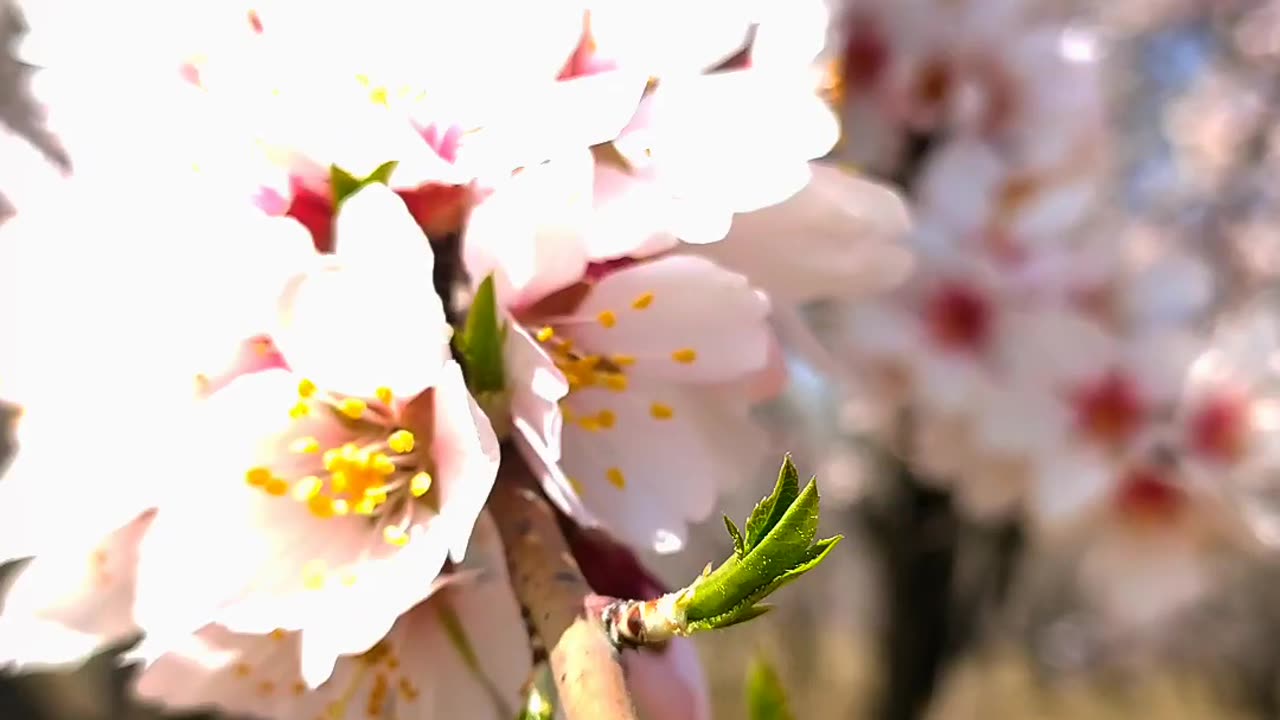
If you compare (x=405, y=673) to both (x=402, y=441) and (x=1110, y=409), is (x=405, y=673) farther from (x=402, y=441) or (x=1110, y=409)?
(x=1110, y=409)

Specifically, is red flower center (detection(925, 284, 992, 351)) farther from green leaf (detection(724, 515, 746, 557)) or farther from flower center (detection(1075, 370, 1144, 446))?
green leaf (detection(724, 515, 746, 557))

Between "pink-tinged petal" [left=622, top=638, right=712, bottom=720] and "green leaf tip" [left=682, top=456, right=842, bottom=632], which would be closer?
"green leaf tip" [left=682, top=456, right=842, bottom=632]

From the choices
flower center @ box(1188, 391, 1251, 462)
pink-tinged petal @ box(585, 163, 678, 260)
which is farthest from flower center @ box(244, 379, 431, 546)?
flower center @ box(1188, 391, 1251, 462)

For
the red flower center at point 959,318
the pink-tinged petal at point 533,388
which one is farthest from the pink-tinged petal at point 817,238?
the red flower center at point 959,318

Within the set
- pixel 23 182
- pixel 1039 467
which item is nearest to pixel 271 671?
pixel 23 182

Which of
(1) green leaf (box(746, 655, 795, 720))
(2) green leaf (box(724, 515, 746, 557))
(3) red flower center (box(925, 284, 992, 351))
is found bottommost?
(3) red flower center (box(925, 284, 992, 351))

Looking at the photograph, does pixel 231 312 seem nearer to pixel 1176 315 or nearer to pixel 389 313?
pixel 389 313

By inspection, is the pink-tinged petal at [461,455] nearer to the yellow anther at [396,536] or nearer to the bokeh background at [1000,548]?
the yellow anther at [396,536]
